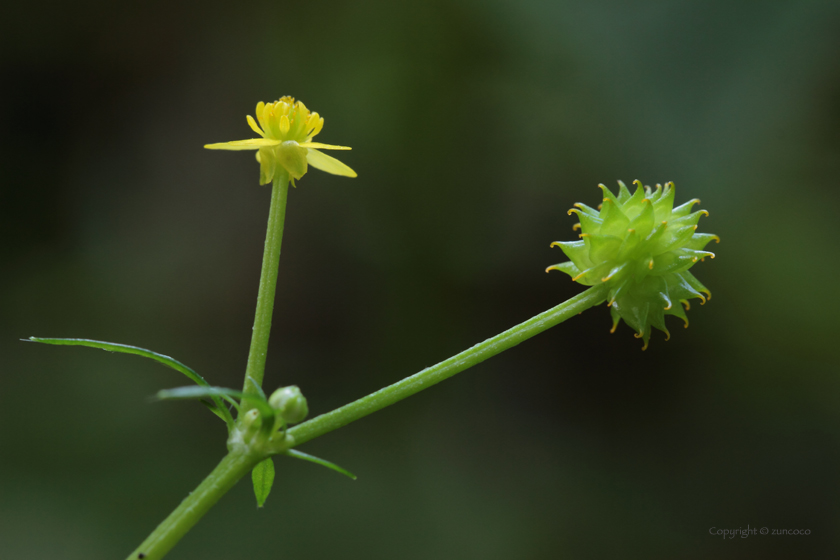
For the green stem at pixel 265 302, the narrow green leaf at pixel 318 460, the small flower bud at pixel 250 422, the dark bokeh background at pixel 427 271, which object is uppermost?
the dark bokeh background at pixel 427 271

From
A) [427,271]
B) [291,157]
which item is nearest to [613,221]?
[291,157]

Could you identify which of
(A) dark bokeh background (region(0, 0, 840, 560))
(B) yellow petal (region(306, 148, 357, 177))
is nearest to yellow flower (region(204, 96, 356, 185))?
(B) yellow petal (region(306, 148, 357, 177))

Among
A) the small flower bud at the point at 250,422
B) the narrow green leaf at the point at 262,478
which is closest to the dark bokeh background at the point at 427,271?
the narrow green leaf at the point at 262,478

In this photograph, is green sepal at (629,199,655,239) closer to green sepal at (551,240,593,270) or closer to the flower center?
green sepal at (551,240,593,270)

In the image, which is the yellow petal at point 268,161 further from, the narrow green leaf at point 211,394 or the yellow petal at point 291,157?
the narrow green leaf at point 211,394

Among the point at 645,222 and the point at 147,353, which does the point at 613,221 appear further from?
the point at 147,353
